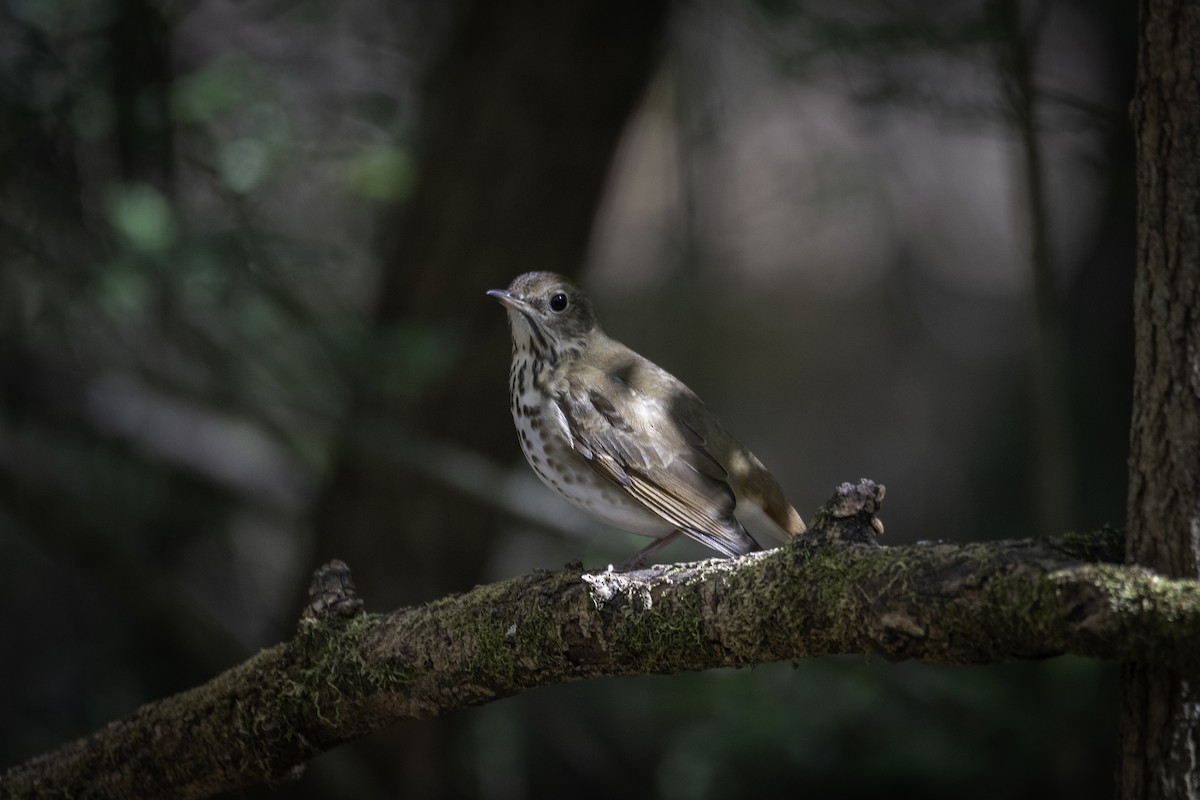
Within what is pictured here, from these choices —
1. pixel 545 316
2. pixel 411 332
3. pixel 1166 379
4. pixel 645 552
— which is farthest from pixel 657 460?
pixel 1166 379

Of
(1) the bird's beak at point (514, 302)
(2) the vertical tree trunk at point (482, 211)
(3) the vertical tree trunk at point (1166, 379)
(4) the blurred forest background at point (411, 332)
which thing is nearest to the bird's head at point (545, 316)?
(1) the bird's beak at point (514, 302)

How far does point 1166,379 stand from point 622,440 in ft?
5.70

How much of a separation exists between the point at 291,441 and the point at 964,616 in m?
3.95

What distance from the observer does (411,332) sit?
4.36 m

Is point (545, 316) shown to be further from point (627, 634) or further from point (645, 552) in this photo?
point (627, 634)

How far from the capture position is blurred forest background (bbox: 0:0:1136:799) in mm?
4340

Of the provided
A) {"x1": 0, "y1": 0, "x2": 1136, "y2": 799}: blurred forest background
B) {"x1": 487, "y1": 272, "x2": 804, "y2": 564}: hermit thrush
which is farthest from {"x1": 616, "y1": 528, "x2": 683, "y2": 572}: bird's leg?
{"x1": 0, "y1": 0, "x2": 1136, "y2": 799}: blurred forest background

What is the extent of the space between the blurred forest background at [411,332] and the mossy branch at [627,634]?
160 cm

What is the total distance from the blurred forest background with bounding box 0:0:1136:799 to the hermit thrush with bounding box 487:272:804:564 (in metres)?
0.54

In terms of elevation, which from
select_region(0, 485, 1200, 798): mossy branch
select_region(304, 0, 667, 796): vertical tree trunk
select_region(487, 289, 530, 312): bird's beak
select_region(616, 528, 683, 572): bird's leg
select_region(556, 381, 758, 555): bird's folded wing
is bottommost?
select_region(0, 485, 1200, 798): mossy branch

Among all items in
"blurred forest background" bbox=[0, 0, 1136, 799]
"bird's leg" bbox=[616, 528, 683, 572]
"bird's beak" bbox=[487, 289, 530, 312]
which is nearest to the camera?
"bird's leg" bbox=[616, 528, 683, 572]

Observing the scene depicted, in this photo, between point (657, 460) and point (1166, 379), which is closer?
point (1166, 379)

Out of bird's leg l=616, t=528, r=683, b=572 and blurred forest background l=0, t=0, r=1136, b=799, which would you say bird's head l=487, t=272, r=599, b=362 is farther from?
bird's leg l=616, t=528, r=683, b=572

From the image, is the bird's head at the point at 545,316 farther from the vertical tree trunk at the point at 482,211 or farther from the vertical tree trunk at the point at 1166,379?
the vertical tree trunk at the point at 1166,379
